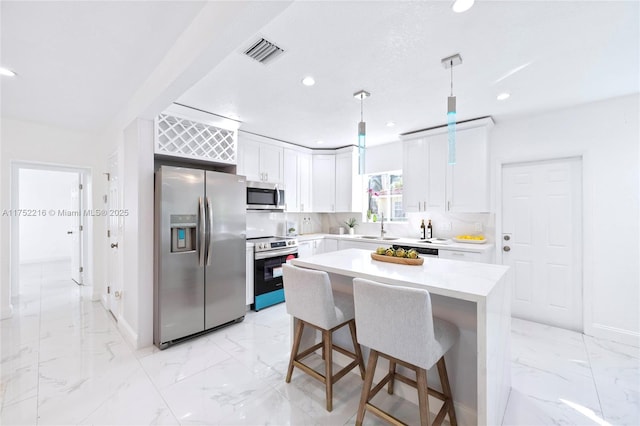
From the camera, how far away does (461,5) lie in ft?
4.92

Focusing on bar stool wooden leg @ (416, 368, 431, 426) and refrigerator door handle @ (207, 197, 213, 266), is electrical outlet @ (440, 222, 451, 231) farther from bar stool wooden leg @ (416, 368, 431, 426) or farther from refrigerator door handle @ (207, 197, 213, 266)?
refrigerator door handle @ (207, 197, 213, 266)

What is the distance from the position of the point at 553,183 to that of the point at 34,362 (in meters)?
5.68

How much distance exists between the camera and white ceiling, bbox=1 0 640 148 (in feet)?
5.20

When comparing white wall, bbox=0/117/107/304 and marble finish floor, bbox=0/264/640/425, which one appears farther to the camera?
white wall, bbox=0/117/107/304

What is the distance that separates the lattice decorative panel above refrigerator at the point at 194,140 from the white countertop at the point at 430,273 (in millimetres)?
1862

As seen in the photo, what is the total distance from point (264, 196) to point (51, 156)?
2867mm

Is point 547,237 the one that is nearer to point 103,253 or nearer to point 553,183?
point 553,183

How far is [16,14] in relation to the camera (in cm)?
158

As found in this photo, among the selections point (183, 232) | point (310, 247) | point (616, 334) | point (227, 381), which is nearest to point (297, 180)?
point (310, 247)

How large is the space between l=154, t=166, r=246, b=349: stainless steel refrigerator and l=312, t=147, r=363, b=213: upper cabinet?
1.90 m

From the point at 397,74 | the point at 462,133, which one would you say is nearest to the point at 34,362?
the point at 397,74

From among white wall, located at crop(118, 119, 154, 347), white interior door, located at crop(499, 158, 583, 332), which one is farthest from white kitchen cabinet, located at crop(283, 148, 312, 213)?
white interior door, located at crop(499, 158, 583, 332)

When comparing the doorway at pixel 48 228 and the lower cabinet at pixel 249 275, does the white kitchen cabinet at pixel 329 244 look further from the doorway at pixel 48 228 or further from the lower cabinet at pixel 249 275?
the doorway at pixel 48 228

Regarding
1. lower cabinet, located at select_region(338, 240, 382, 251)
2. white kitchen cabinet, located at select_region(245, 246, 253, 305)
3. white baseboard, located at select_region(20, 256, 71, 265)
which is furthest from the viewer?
white baseboard, located at select_region(20, 256, 71, 265)
